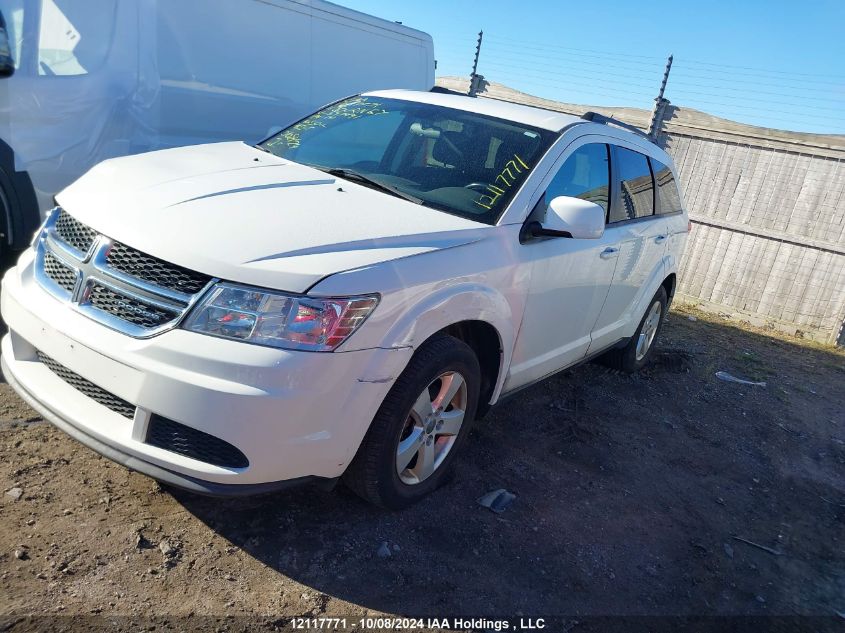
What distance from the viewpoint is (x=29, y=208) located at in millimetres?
4566

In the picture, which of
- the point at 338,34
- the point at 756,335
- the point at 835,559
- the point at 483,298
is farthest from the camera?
the point at 756,335

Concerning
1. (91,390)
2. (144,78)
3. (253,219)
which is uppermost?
(144,78)

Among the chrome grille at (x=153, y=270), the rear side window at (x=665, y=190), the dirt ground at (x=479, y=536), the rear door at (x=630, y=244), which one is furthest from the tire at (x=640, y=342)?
the chrome grille at (x=153, y=270)

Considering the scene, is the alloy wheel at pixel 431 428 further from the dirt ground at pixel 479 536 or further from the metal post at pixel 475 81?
the metal post at pixel 475 81

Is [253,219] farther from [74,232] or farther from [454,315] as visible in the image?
[454,315]

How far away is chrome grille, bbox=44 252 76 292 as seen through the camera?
9.39ft

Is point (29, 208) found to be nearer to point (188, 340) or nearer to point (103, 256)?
point (103, 256)

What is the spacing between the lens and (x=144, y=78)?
16.5 ft

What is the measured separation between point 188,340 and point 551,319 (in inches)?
80.6

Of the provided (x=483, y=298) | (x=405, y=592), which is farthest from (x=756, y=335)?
(x=405, y=592)

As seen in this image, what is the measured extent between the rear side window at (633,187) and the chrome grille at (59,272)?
3.02 metres

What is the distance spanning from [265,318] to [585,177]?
233cm

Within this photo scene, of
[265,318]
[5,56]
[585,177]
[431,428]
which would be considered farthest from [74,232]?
[585,177]


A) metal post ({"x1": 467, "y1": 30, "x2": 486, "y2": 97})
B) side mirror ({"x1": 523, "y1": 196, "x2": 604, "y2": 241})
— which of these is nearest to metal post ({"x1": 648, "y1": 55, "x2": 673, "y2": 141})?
metal post ({"x1": 467, "y1": 30, "x2": 486, "y2": 97})
